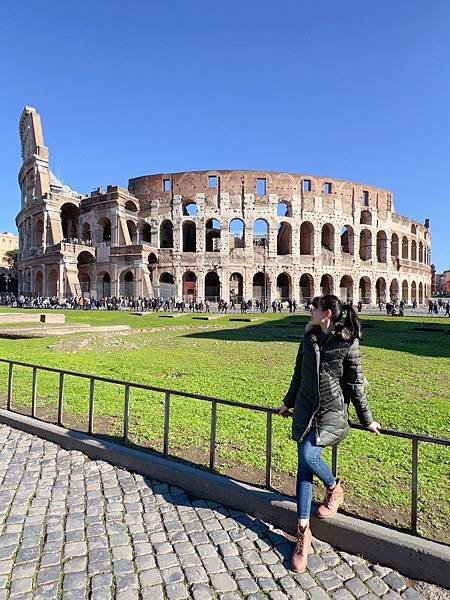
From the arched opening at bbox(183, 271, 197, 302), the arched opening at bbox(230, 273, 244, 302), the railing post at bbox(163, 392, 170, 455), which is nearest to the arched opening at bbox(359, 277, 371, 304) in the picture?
the arched opening at bbox(230, 273, 244, 302)

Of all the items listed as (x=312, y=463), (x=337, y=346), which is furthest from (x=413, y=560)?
(x=337, y=346)

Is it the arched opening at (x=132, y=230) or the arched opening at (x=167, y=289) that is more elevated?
the arched opening at (x=132, y=230)

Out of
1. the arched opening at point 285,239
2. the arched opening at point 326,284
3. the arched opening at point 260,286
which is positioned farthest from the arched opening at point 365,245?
the arched opening at point 260,286

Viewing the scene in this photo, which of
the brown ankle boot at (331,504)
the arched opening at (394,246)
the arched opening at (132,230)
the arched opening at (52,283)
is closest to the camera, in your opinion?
the brown ankle boot at (331,504)

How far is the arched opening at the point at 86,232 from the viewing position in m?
47.2

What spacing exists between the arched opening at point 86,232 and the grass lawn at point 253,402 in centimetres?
3715

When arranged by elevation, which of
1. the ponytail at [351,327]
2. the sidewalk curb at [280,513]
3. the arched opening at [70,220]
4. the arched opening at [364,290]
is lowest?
the sidewalk curb at [280,513]

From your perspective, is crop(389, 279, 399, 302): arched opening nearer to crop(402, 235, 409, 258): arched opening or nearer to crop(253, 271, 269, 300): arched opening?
crop(402, 235, 409, 258): arched opening

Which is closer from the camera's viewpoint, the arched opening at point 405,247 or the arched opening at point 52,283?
the arched opening at point 52,283

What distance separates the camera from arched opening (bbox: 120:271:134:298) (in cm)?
4119

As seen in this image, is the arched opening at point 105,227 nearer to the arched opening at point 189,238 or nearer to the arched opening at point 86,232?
the arched opening at point 86,232

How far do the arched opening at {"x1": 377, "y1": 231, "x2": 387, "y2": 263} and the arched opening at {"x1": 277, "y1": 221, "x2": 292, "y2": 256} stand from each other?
43.8ft

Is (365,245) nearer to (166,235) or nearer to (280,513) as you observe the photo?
(166,235)

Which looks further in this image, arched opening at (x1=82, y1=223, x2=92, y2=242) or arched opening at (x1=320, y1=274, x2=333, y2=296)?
arched opening at (x1=320, y1=274, x2=333, y2=296)
